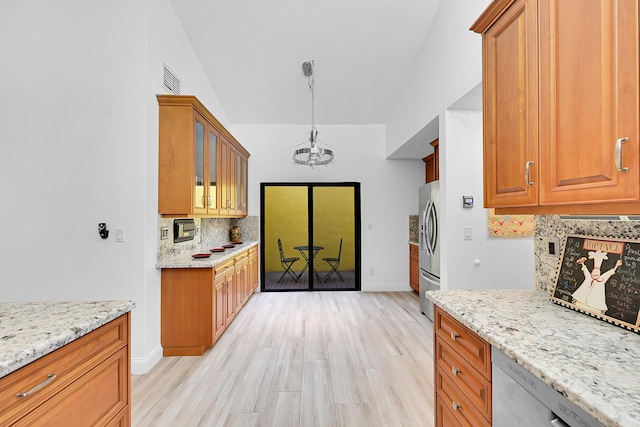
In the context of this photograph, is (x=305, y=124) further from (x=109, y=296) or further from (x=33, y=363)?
(x=33, y=363)

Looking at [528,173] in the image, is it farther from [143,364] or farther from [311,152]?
[143,364]

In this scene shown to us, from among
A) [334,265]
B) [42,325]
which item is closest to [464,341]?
[42,325]

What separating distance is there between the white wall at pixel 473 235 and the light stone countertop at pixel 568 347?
5.12 ft

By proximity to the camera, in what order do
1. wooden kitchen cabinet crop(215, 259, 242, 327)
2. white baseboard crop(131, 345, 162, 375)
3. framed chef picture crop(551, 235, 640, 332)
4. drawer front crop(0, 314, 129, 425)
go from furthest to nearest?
wooden kitchen cabinet crop(215, 259, 242, 327), white baseboard crop(131, 345, 162, 375), framed chef picture crop(551, 235, 640, 332), drawer front crop(0, 314, 129, 425)

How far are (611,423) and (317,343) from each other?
2.85 m

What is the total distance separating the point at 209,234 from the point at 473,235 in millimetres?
3415

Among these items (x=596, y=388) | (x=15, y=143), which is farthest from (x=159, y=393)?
(x=596, y=388)

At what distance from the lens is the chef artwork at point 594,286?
3.92 ft

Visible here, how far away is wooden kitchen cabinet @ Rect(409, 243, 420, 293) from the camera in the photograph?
5.28 metres

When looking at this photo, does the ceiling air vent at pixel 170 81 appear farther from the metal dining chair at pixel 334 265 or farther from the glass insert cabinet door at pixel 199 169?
the metal dining chair at pixel 334 265

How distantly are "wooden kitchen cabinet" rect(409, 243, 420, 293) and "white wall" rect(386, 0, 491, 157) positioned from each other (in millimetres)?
1930

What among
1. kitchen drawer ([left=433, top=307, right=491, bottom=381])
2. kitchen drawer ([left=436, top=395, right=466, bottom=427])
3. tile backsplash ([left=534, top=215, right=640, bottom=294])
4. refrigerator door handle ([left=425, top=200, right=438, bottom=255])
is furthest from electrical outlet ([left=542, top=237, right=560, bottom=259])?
refrigerator door handle ([left=425, top=200, right=438, bottom=255])

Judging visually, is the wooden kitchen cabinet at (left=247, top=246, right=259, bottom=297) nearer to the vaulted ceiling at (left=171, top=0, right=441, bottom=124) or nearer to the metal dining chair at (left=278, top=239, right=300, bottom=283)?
the metal dining chair at (left=278, top=239, right=300, bottom=283)

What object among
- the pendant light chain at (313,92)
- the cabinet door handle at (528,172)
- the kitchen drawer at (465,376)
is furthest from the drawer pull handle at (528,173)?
the pendant light chain at (313,92)
